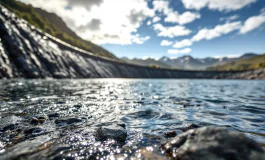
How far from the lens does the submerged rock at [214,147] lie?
3781mm

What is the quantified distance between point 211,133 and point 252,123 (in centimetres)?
506

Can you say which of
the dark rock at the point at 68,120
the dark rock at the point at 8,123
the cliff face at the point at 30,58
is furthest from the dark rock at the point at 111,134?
the cliff face at the point at 30,58

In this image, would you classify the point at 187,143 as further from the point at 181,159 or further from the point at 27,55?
the point at 27,55

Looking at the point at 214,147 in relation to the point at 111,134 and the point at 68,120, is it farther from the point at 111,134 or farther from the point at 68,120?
the point at 68,120

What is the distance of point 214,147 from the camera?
13.1 ft

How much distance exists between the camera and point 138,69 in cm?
13625

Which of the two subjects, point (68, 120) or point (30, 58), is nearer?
point (68, 120)

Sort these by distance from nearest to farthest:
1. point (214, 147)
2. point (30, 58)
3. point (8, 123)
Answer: point (214, 147) < point (8, 123) < point (30, 58)

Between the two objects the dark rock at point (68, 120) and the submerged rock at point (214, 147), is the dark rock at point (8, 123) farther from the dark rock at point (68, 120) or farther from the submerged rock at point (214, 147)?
the submerged rock at point (214, 147)

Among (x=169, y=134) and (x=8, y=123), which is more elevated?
(x=8, y=123)

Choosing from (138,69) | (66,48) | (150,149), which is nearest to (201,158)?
(150,149)

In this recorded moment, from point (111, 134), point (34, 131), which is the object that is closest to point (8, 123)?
point (34, 131)

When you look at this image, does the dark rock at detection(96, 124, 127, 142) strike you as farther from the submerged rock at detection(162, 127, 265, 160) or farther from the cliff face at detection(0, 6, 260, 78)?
the cliff face at detection(0, 6, 260, 78)

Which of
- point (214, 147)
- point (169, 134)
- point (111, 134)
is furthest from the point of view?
point (169, 134)
